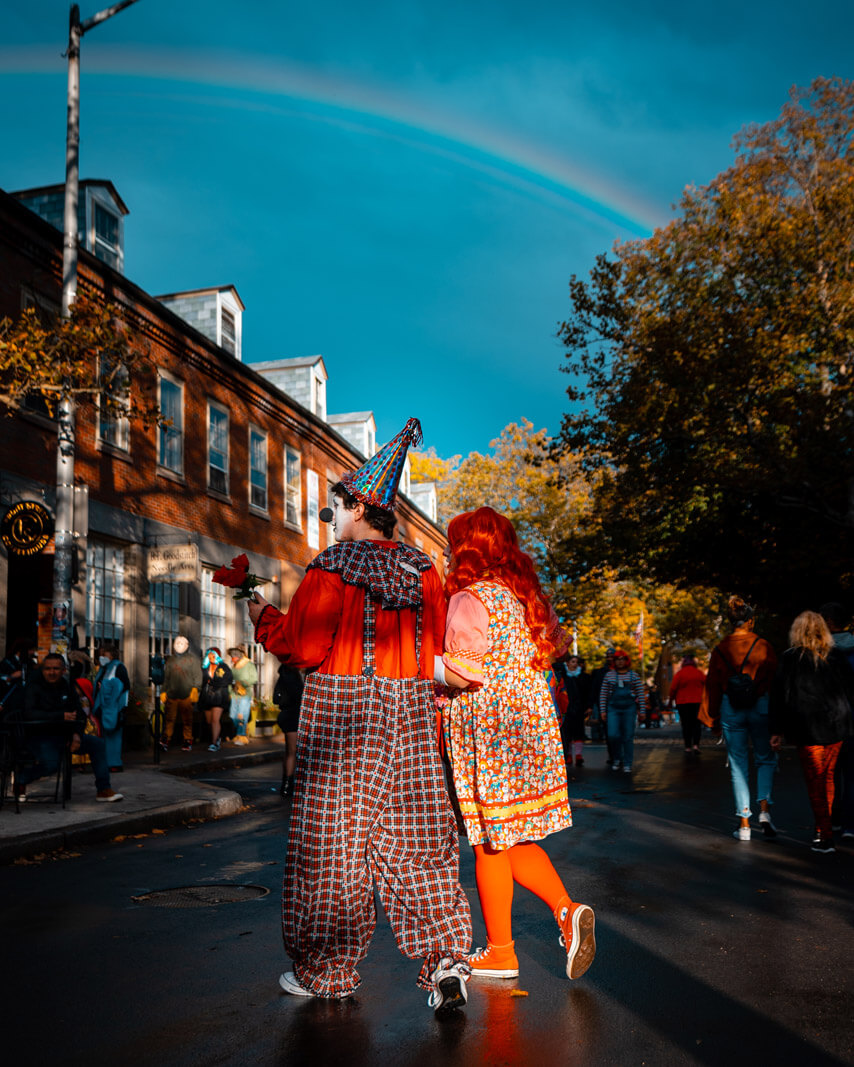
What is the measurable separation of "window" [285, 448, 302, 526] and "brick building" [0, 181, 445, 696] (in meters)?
0.05

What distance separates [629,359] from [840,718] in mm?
16090

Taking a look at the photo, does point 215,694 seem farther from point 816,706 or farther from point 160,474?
point 816,706

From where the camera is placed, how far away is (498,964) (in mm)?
4254

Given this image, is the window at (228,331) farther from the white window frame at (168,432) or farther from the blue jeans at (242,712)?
the blue jeans at (242,712)

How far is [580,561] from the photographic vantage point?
2628 centimetres

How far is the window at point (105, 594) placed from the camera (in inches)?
687

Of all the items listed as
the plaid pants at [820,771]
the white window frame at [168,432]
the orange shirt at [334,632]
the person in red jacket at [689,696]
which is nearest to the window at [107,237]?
the white window frame at [168,432]

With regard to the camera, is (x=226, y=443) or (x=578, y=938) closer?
(x=578, y=938)

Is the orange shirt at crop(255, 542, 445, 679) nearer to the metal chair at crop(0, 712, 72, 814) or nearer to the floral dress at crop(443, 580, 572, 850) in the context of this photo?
Result: the floral dress at crop(443, 580, 572, 850)

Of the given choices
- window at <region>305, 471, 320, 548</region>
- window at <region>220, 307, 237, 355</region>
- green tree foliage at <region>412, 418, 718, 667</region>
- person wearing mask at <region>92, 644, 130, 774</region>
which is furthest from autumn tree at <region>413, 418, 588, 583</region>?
person wearing mask at <region>92, 644, 130, 774</region>

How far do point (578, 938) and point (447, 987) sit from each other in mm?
636

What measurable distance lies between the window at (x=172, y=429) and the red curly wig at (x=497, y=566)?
16101 mm

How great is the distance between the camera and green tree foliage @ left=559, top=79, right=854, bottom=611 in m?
20.4

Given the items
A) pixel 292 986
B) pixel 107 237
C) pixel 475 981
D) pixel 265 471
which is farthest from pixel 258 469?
pixel 292 986
